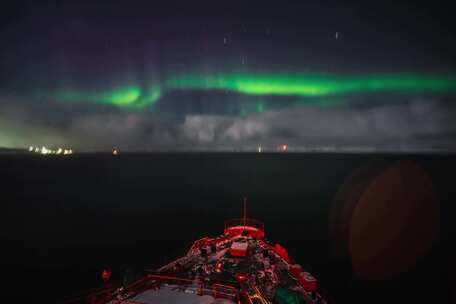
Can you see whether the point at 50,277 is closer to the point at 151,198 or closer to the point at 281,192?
the point at 151,198

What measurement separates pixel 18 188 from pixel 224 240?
12492 centimetres

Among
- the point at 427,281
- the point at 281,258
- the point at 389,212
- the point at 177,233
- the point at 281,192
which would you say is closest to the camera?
the point at 281,258

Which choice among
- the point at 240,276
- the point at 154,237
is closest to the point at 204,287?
the point at 240,276

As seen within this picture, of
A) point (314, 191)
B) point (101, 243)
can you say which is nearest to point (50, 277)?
point (101, 243)

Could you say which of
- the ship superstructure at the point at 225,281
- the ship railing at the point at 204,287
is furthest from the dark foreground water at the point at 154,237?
the ship railing at the point at 204,287

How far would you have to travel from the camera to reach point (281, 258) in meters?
24.7

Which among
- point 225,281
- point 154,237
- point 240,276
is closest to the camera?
point 225,281

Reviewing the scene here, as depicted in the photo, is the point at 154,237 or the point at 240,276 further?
the point at 154,237

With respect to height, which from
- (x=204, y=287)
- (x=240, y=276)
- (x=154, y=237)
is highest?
(x=204, y=287)

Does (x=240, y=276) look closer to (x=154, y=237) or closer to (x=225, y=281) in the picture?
(x=225, y=281)

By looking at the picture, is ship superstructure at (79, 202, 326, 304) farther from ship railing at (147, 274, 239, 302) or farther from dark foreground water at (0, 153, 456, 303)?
dark foreground water at (0, 153, 456, 303)

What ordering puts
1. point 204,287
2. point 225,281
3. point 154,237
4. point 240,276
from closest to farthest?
point 204,287 → point 225,281 → point 240,276 → point 154,237

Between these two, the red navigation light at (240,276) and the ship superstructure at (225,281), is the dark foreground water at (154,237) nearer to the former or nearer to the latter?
the ship superstructure at (225,281)

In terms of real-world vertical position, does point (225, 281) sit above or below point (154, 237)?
above
